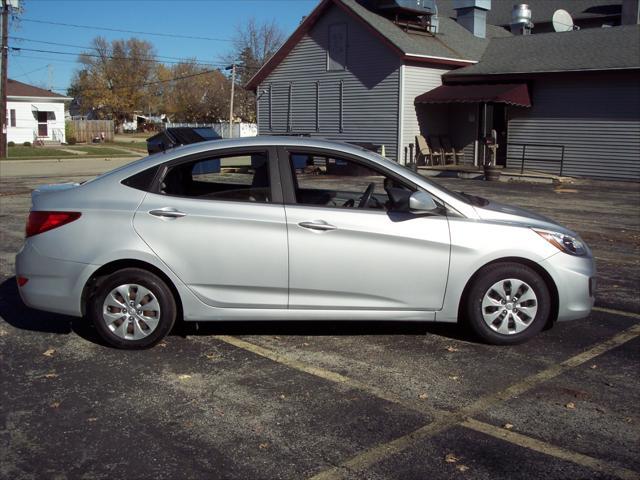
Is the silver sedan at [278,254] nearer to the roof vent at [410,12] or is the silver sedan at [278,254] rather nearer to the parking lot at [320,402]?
the parking lot at [320,402]

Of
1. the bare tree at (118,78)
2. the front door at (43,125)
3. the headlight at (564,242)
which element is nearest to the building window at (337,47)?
the headlight at (564,242)

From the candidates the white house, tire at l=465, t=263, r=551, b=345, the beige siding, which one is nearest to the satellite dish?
the beige siding

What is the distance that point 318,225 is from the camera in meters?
5.37

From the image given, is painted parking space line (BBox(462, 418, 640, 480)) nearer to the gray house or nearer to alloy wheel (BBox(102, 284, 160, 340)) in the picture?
alloy wheel (BBox(102, 284, 160, 340))

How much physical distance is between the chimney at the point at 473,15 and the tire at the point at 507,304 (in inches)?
1073

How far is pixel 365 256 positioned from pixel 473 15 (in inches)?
1092

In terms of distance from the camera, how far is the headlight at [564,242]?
5.57 meters

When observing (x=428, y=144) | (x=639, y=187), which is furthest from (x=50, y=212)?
(x=428, y=144)

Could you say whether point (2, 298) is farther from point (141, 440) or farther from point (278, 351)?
point (141, 440)

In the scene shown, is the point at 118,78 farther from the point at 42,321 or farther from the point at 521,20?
the point at 42,321

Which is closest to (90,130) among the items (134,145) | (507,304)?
(134,145)

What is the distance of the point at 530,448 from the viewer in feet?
12.8

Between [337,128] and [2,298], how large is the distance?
2247 cm

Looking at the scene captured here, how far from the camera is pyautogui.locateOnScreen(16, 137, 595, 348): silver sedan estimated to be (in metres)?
5.39
